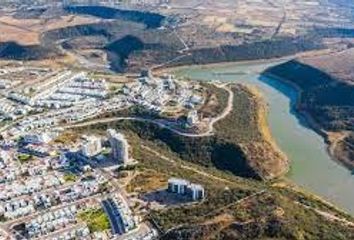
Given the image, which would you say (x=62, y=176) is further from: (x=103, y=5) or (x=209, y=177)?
(x=103, y=5)

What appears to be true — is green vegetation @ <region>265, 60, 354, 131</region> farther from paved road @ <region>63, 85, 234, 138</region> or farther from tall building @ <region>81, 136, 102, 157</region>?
tall building @ <region>81, 136, 102, 157</region>

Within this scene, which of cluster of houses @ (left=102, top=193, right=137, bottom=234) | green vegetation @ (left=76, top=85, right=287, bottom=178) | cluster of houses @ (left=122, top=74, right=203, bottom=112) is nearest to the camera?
cluster of houses @ (left=102, top=193, right=137, bottom=234)

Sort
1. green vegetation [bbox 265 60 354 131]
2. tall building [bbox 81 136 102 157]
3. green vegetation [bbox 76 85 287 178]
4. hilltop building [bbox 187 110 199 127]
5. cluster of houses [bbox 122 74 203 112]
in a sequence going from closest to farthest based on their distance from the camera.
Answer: tall building [bbox 81 136 102 157] < green vegetation [bbox 76 85 287 178] < hilltop building [bbox 187 110 199 127] < cluster of houses [bbox 122 74 203 112] < green vegetation [bbox 265 60 354 131]

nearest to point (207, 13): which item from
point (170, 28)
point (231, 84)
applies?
point (170, 28)

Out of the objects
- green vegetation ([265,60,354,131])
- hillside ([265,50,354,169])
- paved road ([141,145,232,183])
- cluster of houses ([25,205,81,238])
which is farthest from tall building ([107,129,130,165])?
green vegetation ([265,60,354,131])

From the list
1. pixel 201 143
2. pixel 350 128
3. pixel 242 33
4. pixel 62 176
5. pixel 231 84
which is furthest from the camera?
pixel 242 33

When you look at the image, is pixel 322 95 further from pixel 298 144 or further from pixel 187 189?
pixel 187 189

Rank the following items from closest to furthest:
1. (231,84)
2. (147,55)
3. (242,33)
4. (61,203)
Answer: (61,203), (231,84), (147,55), (242,33)

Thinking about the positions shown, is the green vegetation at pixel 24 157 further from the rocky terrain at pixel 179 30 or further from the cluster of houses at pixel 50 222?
the rocky terrain at pixel 179 30
